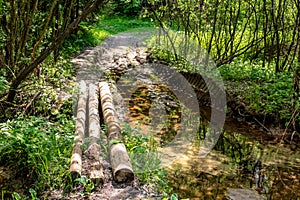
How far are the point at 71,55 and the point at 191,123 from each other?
204 inches

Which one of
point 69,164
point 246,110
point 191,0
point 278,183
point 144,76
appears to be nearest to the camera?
point 69,164

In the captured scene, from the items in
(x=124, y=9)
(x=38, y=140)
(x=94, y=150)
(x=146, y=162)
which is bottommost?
(x=146, y=162)

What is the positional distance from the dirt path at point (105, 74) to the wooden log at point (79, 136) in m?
0.13

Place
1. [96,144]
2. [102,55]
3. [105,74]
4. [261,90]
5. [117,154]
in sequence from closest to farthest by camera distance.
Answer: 1. [117,154]
2. [96,144]
3. [261,90]
4. [105,74]
5. [102,55]

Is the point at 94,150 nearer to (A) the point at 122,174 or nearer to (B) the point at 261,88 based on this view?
(A) the point at 122,174

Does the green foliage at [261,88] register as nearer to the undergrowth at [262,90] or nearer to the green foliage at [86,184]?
the undergrowth at [262,90]

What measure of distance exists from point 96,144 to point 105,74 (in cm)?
519

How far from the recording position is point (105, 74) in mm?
9773

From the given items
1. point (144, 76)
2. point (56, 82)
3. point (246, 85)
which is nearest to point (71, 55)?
point (144, 76)

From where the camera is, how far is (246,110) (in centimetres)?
730

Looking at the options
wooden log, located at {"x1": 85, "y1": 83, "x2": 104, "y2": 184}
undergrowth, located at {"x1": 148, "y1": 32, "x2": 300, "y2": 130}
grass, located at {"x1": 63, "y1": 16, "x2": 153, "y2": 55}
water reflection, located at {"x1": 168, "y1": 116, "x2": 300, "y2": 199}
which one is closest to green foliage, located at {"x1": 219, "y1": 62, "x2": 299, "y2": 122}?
undergrowth, located at {"x1": 148, "y1": 32, "x2": 300, "y2": 130}

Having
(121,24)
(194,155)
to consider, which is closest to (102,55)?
(194,155)

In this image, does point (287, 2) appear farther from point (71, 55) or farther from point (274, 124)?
point (71, 55)

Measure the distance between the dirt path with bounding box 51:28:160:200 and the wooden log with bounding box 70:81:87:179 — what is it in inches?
5.0
